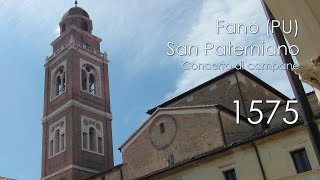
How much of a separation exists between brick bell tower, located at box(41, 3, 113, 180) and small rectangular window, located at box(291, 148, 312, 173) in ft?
59.3

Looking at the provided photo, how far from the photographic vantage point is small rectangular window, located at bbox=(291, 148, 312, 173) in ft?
46.6

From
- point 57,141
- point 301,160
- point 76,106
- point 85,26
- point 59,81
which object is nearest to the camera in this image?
point 301,160

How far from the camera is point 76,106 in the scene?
31.5 meters

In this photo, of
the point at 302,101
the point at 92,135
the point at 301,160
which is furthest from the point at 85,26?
the point at 302,101

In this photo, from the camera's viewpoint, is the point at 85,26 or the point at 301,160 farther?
the point at 85,26

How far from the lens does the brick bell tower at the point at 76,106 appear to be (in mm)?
30000

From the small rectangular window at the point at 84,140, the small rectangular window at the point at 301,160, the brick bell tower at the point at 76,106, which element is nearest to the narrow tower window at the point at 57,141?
the brick bell tower at the point at 76,106

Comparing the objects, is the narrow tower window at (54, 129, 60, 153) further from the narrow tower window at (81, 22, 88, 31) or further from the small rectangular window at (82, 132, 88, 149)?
the narrow tower window at (81, 22, 88, 31)

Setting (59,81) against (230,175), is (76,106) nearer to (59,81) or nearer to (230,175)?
(59,81)

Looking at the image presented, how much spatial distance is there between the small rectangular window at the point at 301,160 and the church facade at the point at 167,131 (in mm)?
35

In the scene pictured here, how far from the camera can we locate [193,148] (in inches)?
767

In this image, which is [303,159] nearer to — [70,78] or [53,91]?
[70,78]

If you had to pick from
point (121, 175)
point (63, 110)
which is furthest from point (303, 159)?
point (63, 110)

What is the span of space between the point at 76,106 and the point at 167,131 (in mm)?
A: 12916
